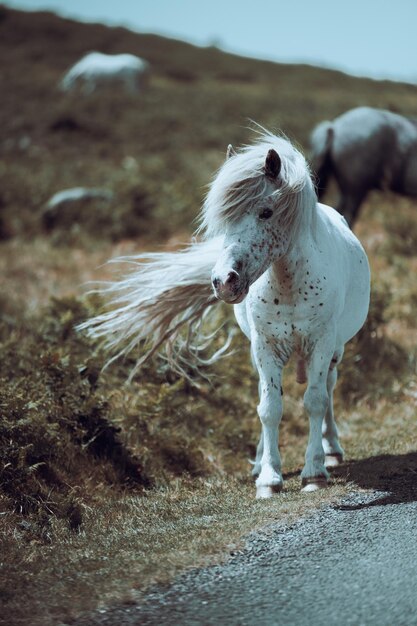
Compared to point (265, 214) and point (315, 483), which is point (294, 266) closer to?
point (265, 214)

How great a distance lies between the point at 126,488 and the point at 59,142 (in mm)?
19582

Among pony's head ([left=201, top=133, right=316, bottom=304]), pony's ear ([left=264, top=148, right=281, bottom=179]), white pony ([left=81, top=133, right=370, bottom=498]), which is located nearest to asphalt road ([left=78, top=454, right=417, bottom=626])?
white pony ([left=81, top=133, right=370, bottom=498])

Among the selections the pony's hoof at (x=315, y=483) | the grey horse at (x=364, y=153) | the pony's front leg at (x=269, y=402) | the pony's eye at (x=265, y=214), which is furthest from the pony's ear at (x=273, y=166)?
the grey horse at (x=364, y=153)

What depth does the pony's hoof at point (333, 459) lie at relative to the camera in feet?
22.0

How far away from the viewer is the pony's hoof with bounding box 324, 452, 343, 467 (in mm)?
6693

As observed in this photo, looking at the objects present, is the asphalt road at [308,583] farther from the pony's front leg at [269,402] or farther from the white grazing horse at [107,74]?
the white grazing horse at [107,74]

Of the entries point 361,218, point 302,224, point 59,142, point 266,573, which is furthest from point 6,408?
point 59,142

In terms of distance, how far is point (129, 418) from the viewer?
7391 mm

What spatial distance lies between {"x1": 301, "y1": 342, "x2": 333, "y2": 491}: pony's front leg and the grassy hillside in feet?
0.50

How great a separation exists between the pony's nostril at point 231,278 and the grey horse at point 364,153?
7.80 metres

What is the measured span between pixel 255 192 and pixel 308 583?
2.24 metres

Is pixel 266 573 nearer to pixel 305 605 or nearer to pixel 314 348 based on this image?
pixel 305 605

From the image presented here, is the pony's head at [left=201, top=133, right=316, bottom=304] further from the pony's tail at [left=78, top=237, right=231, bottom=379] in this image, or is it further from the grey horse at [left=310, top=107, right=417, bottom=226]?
the grey horse at [left=310, top=107, right=417, bottom=226]

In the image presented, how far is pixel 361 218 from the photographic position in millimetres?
15688
